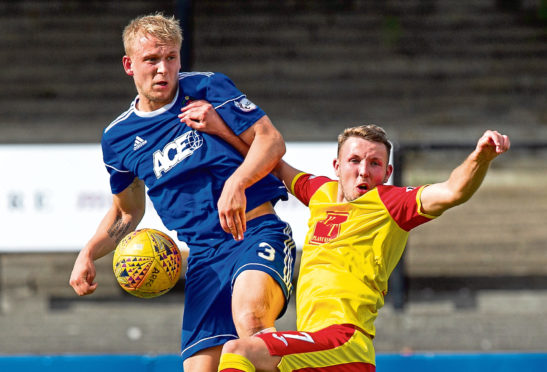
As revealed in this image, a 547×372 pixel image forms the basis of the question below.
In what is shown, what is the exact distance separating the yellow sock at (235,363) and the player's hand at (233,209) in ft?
2.18

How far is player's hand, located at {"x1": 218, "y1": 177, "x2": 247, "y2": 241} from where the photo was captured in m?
3.94

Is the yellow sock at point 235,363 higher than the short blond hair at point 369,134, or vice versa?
the short blond hair at point 369,134

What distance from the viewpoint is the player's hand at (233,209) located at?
12.9ft

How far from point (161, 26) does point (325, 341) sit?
5.64ft

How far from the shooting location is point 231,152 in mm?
4328

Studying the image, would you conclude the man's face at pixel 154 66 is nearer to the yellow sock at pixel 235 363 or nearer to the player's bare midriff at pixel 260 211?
the player's bare midriff at pixel 260 211

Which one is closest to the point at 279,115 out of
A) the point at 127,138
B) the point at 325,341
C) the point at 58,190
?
the point at 58,190

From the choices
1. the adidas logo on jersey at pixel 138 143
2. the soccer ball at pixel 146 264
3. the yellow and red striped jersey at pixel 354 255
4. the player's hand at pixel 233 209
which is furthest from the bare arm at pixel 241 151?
the soccer ball at pixel 146 264

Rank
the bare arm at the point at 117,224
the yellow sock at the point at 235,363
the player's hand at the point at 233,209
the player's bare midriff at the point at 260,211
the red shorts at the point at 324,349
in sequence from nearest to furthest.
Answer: the yellow sock at the point at 235,363
the red shorts at the point at 324,349
the player's hand at the point at 233,209
the player's bare midriff at the point at 260,211
the bare arm at the point at 117,224

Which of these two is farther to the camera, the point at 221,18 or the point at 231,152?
the point at 221,18

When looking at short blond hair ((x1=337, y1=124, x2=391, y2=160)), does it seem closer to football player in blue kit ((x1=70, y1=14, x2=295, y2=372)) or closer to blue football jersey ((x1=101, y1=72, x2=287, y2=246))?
football player in blue kit ((x1=70, y1=14, x2=295, y2=372))

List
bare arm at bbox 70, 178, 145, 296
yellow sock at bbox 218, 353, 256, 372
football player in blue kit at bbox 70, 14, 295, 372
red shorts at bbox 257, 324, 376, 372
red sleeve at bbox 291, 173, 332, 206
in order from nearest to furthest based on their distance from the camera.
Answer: yellow sock at bbox 218, 353, 256, 372 → red shorts at bbox 257, 324, 376, 372 → football player in blue kit at bbox 70, 14, 295, 372 → red sleeve at bbox 291, 173, 332, 206 → bare arm at bbox 70, 178, 145, 296

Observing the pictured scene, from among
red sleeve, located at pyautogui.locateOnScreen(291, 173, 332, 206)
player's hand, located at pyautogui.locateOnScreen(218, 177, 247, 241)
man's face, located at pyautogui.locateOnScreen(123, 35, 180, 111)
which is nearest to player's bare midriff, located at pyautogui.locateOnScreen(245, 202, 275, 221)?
red sleeve, located at pyautogui.locateOnScreen(291, 173, 332, 206)

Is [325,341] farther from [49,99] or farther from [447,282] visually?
[49,99]
